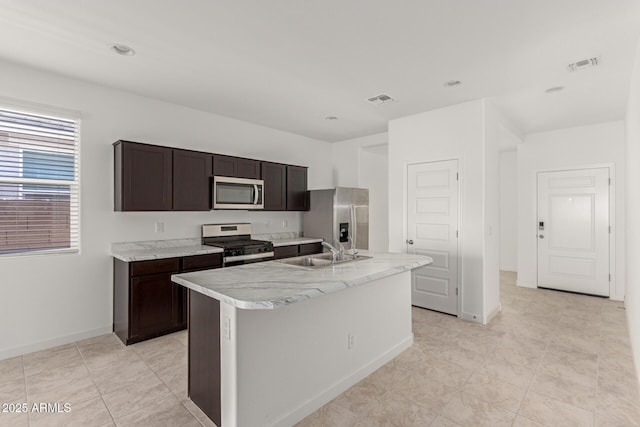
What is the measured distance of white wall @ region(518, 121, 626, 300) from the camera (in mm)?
4871

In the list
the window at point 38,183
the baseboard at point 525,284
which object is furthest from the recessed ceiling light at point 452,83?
the baseboard at point 525,284

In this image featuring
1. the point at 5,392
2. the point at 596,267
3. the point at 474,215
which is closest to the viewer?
the point at 5,392

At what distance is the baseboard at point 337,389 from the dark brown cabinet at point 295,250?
2.18 m

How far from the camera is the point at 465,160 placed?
399 centimetres

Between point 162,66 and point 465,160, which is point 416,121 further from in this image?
point 162,66

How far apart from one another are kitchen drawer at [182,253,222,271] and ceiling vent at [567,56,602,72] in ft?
13.4

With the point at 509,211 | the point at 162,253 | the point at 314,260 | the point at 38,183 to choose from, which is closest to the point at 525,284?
the point at 509,211

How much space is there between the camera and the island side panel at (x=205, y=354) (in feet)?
6.57

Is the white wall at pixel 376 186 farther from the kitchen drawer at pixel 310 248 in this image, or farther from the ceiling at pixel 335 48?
the ceiling at pixel 335 48

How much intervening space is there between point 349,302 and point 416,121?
9.66 ft

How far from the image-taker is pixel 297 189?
5.33 m

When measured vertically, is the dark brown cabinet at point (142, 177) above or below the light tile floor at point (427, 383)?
above

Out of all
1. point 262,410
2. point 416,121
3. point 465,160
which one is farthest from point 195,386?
point 416,121

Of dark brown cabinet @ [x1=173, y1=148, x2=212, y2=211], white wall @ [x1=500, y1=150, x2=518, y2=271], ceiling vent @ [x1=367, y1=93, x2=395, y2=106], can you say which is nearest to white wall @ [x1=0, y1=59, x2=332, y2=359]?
dark brown cabinet @ [x1=173, y1=148, x2=212, y2=211]
